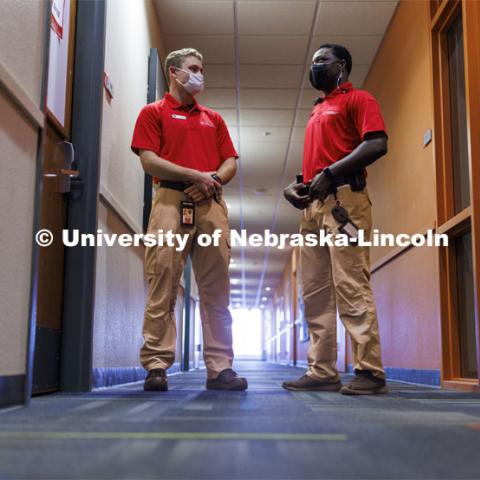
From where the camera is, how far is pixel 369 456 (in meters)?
0.94

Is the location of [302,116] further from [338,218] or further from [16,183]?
[16,183]

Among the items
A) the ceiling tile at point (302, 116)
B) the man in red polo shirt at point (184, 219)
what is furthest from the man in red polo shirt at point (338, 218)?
the ceiling tile at point (302, 116)

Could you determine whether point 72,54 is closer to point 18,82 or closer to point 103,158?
point 103,158

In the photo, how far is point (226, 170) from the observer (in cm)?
257

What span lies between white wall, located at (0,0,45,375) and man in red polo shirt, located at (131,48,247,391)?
730 mm

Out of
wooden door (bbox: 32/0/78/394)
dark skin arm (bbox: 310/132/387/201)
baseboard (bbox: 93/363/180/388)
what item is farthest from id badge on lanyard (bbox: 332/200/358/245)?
baseboard (bbox: 93/363/180/388)

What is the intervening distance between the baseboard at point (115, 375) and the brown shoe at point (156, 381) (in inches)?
8.6

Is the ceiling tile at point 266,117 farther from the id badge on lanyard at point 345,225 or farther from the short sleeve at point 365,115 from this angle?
the id badge on lanyard at point 345,225

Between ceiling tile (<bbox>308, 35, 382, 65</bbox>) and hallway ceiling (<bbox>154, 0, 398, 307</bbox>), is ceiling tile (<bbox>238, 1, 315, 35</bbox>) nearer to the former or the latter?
hallway ceiling (<bbox>154, 0, 398, 307</bbox>)

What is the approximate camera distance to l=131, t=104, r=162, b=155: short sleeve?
2.46 meters

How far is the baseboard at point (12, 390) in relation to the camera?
1524 mm

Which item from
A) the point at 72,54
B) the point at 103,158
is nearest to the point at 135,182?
the point at 103,158

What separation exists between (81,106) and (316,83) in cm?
88

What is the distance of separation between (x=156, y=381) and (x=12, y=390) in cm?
79
